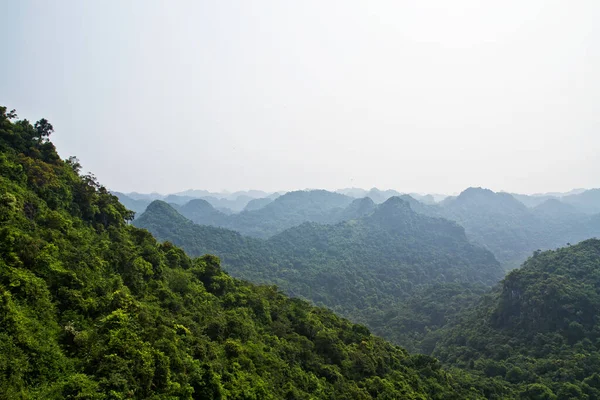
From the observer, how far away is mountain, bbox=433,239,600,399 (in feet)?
98.1

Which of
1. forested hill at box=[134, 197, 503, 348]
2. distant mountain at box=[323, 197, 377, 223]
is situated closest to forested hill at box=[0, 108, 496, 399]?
forested hill at box=[134, 197, 503, 348]

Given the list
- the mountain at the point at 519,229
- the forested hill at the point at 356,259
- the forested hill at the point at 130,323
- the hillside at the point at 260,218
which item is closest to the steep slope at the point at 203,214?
the hillside at the point at 260,218

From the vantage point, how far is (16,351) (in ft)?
30.7

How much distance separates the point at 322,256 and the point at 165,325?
85.8 m

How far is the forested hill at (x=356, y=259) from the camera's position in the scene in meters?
75.6

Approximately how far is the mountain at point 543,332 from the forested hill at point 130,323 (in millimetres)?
8972

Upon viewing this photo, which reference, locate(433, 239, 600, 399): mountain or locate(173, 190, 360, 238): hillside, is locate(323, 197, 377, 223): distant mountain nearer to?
locate(173, 190, 360, 238): hillside

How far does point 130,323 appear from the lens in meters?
12.6

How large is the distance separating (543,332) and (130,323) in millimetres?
46076

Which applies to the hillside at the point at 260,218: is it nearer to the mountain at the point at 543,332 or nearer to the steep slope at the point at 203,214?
the steep slope at the point at 203,214

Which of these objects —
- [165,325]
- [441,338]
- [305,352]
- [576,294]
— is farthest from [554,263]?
[165,325]

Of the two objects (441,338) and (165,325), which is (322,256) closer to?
(441,338)

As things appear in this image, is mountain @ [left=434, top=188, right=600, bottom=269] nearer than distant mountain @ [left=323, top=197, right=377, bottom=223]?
Yes

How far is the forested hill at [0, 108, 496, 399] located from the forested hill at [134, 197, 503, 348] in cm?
3681
